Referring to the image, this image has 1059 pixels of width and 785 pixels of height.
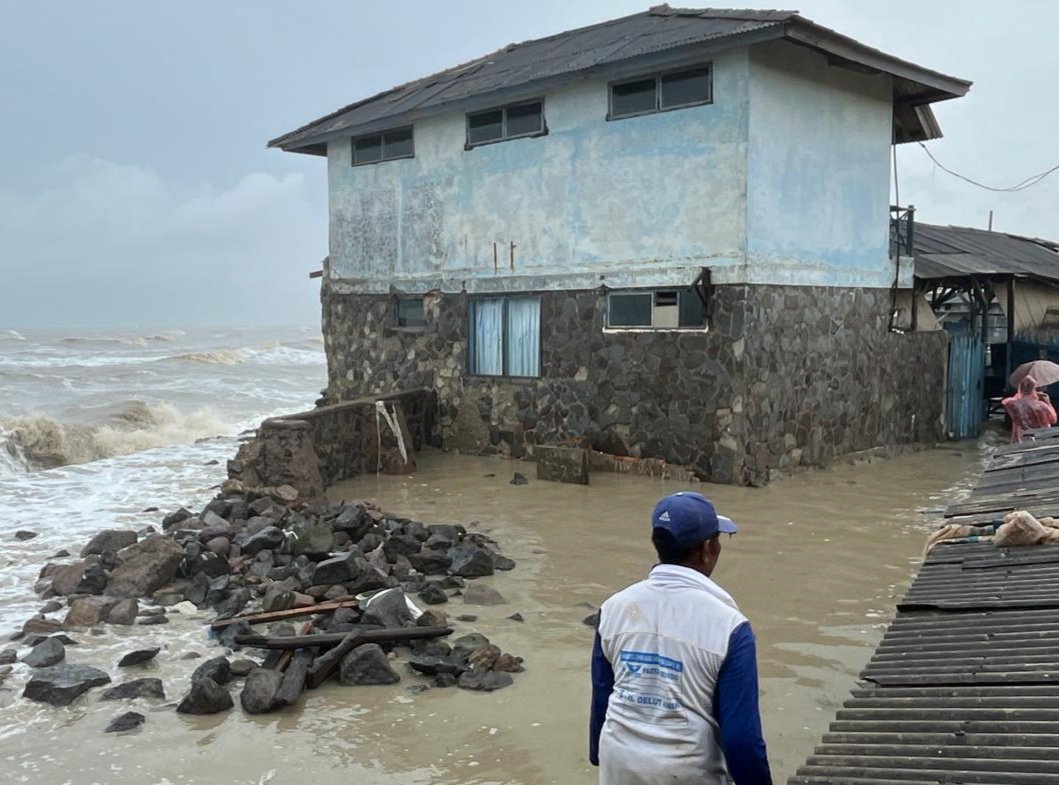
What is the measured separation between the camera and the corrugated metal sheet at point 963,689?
262cm

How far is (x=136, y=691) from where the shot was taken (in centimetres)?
594

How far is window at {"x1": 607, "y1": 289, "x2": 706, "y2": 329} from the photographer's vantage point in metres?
12.9

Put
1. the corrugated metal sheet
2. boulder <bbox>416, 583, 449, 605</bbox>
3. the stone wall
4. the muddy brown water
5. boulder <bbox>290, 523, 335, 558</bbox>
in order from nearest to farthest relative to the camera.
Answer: the corrugated metal sheet → the muddy brown water → boulder <bbox>416, 583, 449, 605</bbox> → boulder <bbox>290, 523, 335, 558</bbox> → the stone wall

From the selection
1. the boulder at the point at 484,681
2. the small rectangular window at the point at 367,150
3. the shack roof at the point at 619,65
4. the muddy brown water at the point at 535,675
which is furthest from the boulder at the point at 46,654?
the small rectangular window at the point at 367,150

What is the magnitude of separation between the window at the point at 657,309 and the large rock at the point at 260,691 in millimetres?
8452

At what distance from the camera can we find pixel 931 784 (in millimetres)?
2523

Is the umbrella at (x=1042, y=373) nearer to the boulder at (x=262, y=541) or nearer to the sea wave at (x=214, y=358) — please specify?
the boulder at (x=262, y=541)

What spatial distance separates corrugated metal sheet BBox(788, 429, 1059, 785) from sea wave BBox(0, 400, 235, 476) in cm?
1733

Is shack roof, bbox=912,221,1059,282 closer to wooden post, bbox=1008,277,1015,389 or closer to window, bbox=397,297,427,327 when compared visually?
wooden post, bbox=1008,277,1015,389

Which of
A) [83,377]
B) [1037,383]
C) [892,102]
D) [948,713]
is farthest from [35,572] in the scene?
[83,377]

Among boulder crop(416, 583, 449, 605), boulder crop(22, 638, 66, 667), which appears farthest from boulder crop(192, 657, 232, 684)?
boulder crop(416, 583, 449, 605)

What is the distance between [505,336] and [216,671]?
386 inches

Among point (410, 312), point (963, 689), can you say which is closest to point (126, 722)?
point (963, 689)

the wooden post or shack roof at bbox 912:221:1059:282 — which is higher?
shack roof at bbox 912:221:1059:282
